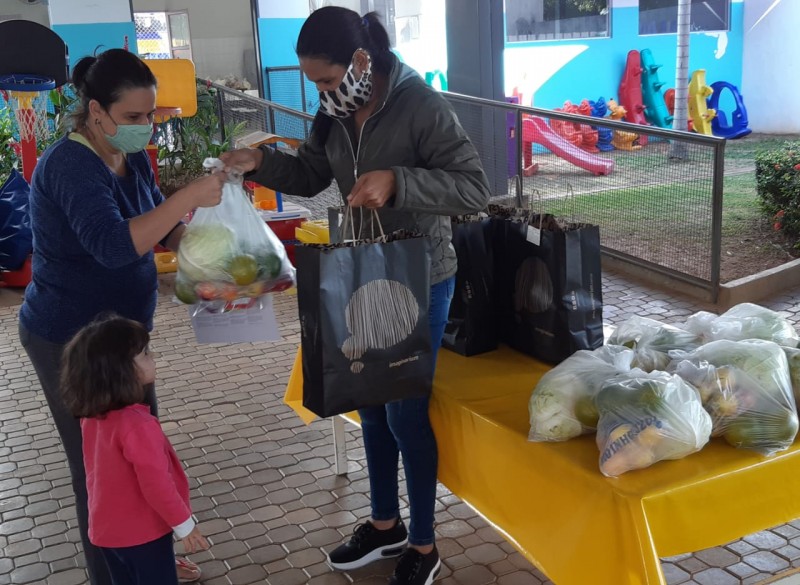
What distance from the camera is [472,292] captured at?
9.36ft

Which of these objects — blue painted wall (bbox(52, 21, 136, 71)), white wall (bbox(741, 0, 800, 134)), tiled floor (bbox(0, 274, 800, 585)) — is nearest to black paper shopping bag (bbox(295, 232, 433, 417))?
tiled floor (bbox(0, 274, 800, 585))

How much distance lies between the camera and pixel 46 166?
2268 mm

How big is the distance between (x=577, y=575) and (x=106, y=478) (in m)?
1.23

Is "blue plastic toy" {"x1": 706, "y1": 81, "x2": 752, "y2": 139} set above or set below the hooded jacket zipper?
below

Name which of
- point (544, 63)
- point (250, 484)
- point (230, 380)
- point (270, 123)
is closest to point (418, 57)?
point (544, 63)

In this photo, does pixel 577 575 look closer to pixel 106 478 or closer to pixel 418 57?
pixel 106 478

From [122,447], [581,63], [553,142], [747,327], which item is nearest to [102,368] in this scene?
[122,447]

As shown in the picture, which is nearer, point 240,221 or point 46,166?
point 46,166

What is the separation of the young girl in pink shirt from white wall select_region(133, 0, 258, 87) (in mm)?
13806

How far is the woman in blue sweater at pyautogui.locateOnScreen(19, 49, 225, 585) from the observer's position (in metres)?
2.23

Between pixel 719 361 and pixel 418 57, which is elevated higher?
pixel 418 57

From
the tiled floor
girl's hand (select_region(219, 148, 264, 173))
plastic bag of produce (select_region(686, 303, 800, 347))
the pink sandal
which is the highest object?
girl's hand (select_region(219, 148, 264, 173))

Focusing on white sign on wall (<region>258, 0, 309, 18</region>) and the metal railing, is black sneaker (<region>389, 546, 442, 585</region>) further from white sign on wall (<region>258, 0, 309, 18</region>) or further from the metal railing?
white sign on wall (<region>258, 0, 309, 18</region>)

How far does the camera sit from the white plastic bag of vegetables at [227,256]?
260cm
